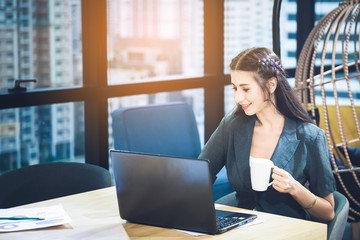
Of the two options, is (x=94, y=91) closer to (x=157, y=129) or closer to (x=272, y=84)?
(x=157, y=129)

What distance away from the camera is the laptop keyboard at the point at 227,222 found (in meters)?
1.90

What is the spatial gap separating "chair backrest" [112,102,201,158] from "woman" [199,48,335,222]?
0.93m

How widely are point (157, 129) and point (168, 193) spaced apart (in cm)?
169

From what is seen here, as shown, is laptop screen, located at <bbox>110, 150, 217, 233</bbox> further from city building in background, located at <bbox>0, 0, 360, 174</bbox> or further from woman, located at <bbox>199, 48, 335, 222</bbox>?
city building in background, located at <bbox>0, 0, 360, 174</bbox>

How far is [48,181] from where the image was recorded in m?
2.68

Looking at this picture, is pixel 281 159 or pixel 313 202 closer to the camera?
pixel 313 202

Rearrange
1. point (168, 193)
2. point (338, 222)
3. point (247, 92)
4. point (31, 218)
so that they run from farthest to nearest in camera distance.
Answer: point (247, 92) → point (338, 222) → point (31, 218) → point (168, 193)

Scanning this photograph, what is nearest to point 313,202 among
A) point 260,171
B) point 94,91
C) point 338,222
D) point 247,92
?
point 338,222

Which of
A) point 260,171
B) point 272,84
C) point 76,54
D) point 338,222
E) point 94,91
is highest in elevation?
point 76,54

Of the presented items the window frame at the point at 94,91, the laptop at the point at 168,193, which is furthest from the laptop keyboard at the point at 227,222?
the window frame at the point at 94,91

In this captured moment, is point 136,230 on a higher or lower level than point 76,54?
lower

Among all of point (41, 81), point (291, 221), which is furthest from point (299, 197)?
point (41, 81)

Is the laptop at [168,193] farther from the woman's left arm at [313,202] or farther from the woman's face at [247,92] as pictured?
the woman's face at [247,92]

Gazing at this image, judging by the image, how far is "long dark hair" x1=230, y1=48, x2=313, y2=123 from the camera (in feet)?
8.11
